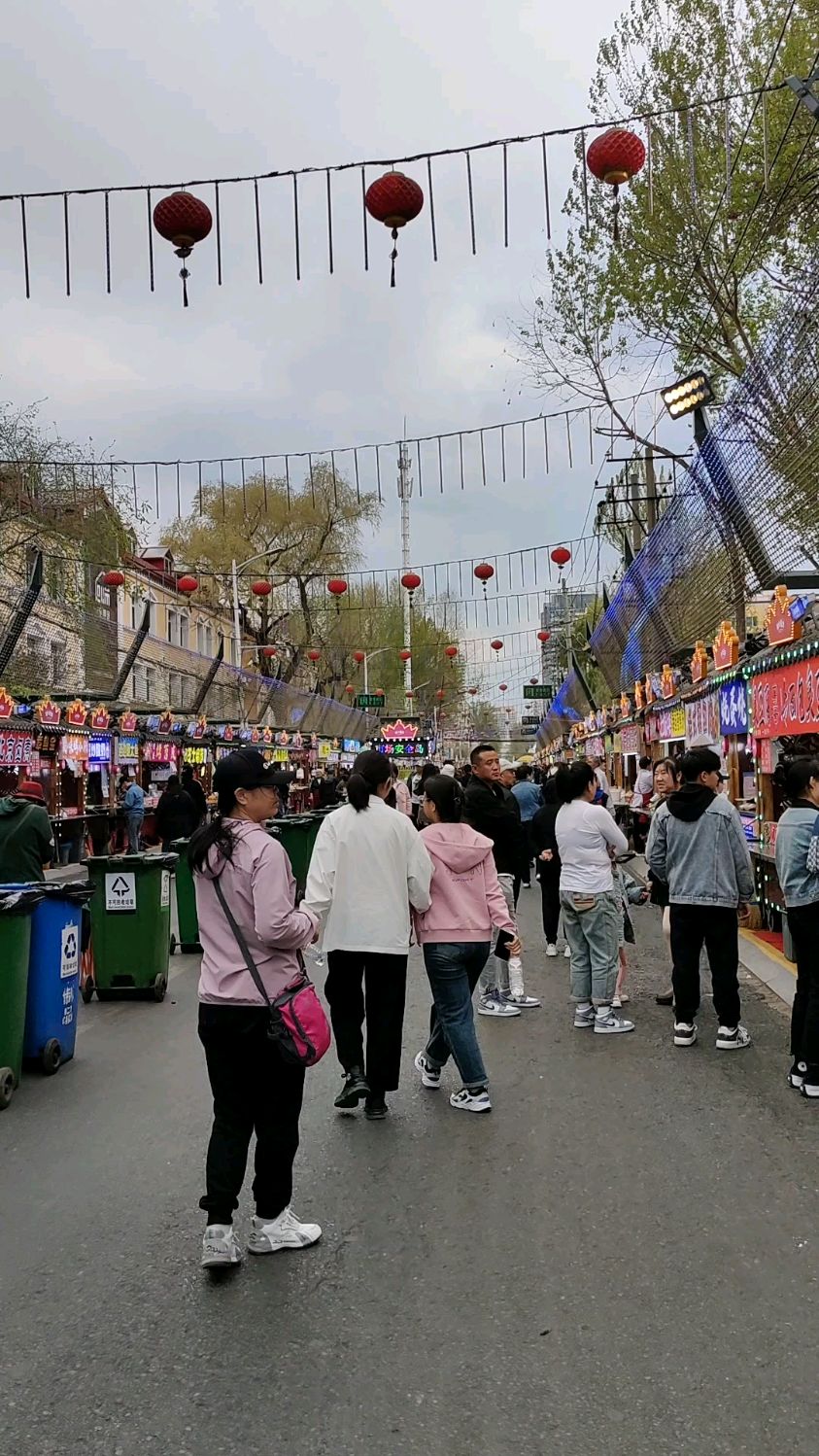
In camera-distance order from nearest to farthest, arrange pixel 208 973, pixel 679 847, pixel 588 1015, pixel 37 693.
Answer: pixel 208 973 < pixel 679 847 < pixel 588 1015 < pixel 37 693

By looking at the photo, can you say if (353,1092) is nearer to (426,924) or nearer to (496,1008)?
(426,924)

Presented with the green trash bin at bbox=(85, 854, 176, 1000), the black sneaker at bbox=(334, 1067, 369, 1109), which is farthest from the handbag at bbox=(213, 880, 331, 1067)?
the green trash bin at bbox=(85, 854, 176, 1000)

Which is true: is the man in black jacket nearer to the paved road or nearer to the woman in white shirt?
the paved road

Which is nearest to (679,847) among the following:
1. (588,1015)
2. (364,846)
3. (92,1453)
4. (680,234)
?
(588,1015)

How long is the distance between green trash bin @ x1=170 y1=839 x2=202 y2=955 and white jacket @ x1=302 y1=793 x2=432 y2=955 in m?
5.60

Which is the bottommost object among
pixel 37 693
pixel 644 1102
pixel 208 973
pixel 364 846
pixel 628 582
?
pixel 644 1102

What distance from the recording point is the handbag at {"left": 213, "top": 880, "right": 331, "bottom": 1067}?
12.5ft

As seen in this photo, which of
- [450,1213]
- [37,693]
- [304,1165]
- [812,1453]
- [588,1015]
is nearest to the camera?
[812,1453]

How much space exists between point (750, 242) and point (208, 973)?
14207 mm

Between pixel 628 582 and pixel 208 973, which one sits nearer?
pixel 208 973

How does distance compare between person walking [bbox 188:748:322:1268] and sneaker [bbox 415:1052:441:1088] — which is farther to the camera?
sneaker [bbox 415:1052:441:1088]

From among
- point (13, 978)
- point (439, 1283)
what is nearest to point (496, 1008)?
point (13, 978)

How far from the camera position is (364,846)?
5.50 metres

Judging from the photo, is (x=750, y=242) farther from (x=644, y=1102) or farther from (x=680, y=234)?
(x=644, y=1102)
